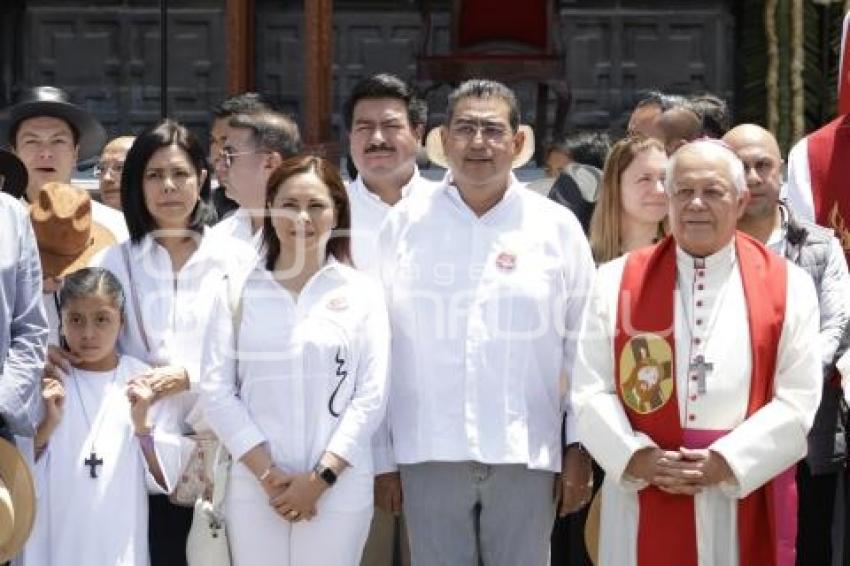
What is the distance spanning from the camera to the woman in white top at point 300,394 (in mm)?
4727

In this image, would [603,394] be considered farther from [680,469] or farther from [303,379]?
[303,379]

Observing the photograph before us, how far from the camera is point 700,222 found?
4594 mm

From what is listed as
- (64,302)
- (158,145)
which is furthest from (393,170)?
(64,302)

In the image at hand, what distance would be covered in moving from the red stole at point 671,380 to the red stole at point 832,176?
1292 millimetres

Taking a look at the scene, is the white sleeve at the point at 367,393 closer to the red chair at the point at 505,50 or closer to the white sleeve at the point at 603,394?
the white sleeve at the point at 603,394

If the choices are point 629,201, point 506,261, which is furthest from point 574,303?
point 629,201

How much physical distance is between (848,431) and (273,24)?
6.35 meters

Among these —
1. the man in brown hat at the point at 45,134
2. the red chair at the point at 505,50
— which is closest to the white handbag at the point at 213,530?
the man in brown hat at the point at 45,134

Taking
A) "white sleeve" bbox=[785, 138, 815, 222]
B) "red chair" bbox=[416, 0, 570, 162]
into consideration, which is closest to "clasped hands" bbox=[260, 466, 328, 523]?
"white sleeve" bbox=[785, 138, 815, 222]

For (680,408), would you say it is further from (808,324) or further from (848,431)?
(848,431)

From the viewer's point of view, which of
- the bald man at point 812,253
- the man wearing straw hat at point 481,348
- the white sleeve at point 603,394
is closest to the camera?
the white sleeve at point 603,394

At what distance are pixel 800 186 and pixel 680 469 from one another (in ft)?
5.89

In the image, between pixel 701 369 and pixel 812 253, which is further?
pixel 812 253

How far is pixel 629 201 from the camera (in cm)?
536
